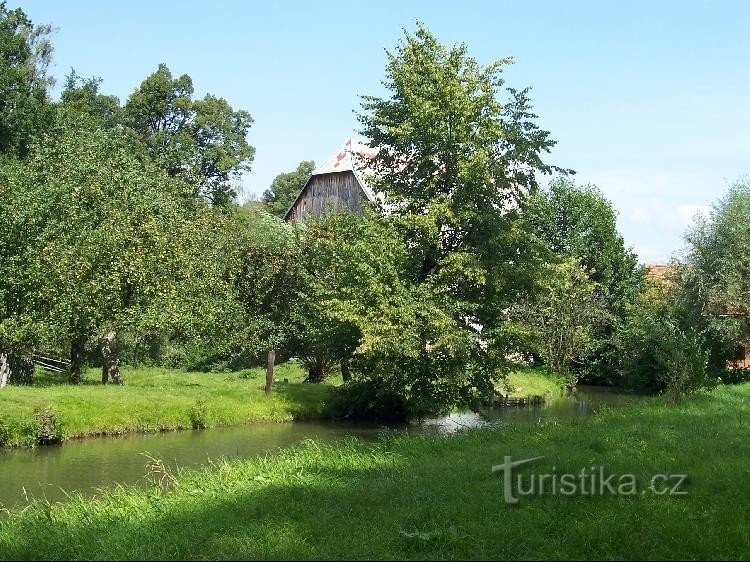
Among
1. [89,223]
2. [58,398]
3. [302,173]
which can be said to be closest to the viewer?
[58,398]

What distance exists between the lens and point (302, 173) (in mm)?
86875

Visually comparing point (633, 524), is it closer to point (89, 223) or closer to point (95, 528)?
point (95, 528)

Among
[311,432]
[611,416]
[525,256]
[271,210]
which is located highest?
[271,210]

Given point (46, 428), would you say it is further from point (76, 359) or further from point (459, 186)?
point (459, 186)

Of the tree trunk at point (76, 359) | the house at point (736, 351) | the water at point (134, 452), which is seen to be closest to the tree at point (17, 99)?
the tree trunk at point (76, 359)

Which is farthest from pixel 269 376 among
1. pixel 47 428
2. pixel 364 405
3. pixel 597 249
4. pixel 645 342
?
pixel 597 249

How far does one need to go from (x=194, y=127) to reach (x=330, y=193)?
13226 millimetres

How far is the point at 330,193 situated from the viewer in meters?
51.2

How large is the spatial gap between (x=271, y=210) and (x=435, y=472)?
232ft

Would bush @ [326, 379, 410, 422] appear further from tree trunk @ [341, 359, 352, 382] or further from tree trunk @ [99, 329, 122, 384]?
tree trunk @ [99, 329, 122, 384]

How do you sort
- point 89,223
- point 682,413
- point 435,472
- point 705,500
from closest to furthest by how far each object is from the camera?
point 705,500
point 435,472
point 682,413
point 89,223

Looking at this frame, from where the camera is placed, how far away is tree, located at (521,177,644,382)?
47250mm

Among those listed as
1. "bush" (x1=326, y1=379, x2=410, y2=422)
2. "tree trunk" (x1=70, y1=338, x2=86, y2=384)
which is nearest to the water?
"bush" (x1=326, y1=379, x2=410, y2=422)

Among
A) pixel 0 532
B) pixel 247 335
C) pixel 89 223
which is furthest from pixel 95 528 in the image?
pixel 247 335
